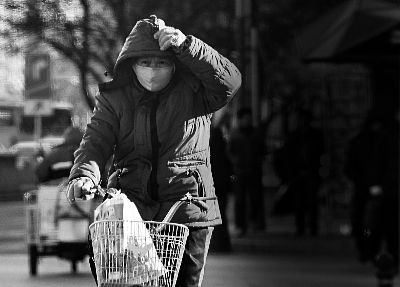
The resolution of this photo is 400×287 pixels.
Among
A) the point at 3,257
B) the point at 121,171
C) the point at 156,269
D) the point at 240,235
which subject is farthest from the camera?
the point at 240,235

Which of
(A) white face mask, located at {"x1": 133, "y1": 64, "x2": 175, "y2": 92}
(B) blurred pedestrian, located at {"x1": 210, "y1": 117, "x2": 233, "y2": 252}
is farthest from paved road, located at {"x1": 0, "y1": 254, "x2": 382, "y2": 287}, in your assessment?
(A) white face mask, located at {"x1": 133, "y1": 64, "x2": 175, "y2": 92}

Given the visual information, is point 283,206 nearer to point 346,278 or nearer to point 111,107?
point 346,278

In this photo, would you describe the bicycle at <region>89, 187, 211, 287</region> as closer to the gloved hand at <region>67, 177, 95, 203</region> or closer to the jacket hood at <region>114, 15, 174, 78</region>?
the gloved hand at <region>67, 177, 95, 203</region>

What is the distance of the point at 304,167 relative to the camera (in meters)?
19.7

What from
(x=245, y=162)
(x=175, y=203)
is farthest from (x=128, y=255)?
(x=245, y=162)

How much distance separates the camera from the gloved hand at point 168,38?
6.04 m

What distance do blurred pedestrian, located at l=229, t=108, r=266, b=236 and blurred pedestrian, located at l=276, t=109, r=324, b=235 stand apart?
0.42 meters

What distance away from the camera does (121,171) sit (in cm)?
626

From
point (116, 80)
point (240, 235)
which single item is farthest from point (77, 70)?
point (116, 80)

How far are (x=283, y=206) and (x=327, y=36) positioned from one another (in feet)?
13.7

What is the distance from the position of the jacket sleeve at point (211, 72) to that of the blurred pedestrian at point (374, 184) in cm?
824

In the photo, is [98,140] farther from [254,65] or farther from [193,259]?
[254,65]

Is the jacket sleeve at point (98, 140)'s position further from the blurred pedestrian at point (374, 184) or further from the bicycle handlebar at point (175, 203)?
the blurred pedestrian at point (374, 184)

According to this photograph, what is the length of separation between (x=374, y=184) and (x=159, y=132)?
9050mm
